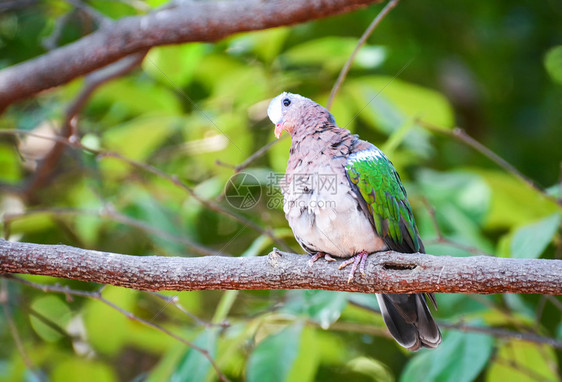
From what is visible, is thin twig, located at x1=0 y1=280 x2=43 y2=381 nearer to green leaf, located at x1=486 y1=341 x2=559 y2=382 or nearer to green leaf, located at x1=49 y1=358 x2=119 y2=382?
green leaf, located at x1=49 y1=358 x2=119 y2=382

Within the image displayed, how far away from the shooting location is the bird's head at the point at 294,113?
10.1 ft

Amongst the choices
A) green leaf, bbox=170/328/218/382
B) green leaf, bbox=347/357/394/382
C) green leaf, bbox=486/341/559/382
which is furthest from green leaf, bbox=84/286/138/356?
green leaf, bbox=486/341/559/382

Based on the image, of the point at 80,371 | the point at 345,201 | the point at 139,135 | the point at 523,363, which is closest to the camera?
the point at 345,201

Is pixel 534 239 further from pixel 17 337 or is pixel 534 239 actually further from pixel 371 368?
pixel 17 337

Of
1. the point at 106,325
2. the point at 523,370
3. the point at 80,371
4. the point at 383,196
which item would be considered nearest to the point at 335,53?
the point at 383,196

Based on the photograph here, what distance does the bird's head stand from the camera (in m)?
3.06

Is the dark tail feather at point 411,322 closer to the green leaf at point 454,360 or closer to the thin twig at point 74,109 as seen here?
the green leaf at point 454,360

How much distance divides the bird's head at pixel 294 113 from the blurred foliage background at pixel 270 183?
416mm

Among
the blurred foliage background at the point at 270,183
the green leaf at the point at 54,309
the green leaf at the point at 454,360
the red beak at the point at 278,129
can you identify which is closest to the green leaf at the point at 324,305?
the blurred foliage background at the point at 270,183

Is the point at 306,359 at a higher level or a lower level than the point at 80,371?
higher

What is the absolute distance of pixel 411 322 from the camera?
3.07 meters

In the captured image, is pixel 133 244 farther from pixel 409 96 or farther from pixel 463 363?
pixel 463 363

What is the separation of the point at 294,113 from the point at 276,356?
1272mm

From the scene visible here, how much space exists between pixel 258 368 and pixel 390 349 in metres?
2.09
